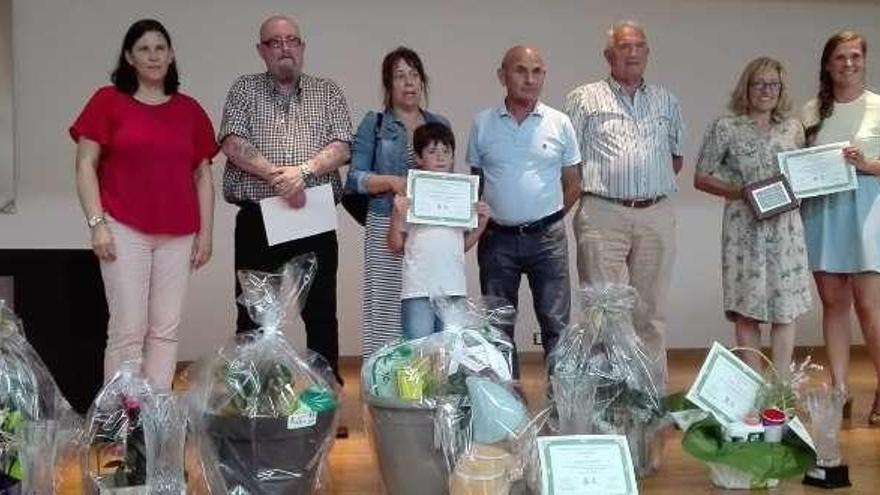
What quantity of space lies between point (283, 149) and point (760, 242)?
64.6 inches

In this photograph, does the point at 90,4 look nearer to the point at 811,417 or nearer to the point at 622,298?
the point at 622,298

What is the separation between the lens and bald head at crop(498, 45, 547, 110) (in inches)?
125

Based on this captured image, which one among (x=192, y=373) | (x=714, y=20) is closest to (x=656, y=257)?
(x=192, y=373)

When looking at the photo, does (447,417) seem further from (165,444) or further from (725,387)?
(725,387)

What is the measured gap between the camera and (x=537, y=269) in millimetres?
3215

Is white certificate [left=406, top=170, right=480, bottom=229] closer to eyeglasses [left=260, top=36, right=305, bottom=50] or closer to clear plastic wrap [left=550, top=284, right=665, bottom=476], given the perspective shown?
clear plastic wrap [left=550, top=284, right=665, bottom=476]

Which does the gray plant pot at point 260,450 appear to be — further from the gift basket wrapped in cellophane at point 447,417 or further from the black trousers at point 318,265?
the black trousers at point 318,265

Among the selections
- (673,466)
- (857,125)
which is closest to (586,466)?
(673,466)

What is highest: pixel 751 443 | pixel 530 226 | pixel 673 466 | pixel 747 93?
pixel 747 93

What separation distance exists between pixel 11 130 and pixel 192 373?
2700 mm

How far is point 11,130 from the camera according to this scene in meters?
4.55

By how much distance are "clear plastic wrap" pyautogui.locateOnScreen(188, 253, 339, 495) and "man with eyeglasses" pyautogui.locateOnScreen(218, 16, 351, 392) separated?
2.26 feet

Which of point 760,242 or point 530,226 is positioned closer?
point 530,226

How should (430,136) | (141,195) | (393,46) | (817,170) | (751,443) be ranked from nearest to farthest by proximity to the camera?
(751,443), (141,195), (430,136), (817,170), (393,46)
